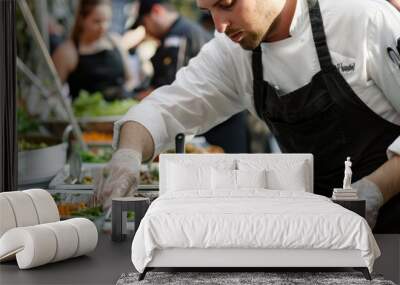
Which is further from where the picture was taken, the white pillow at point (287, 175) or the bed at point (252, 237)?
the white pillow at point (287, 175)

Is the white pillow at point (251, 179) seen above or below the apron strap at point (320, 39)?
below

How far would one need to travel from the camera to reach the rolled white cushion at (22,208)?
4.70m

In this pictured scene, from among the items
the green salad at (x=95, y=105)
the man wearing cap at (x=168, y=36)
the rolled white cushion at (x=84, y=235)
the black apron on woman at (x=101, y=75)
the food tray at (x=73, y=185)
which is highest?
the man wearing cap at (x=168, y=36)

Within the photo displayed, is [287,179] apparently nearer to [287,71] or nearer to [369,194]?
[369,194]

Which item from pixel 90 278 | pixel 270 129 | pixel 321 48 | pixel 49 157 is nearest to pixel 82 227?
pixel 90 278

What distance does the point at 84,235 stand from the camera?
4816 millimetres

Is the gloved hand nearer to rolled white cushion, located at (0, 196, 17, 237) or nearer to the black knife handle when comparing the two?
the black knife handle

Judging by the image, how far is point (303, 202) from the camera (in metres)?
4.52

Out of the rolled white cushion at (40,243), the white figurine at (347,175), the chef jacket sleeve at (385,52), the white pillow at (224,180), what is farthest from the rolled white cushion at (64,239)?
the chef jacket sleeve at (385,52)

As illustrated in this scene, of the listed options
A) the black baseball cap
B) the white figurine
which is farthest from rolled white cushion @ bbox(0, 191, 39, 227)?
the white figurine

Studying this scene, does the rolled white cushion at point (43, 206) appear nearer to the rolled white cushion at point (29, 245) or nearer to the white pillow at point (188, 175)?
the rolled white cushion at point (29, 245)

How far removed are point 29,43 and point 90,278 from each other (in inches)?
97.9

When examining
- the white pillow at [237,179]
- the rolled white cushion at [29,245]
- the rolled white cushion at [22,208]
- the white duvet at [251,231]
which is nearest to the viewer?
the white duvet at [251,231]

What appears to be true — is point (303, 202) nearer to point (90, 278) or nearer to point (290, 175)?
point (290, 175)
